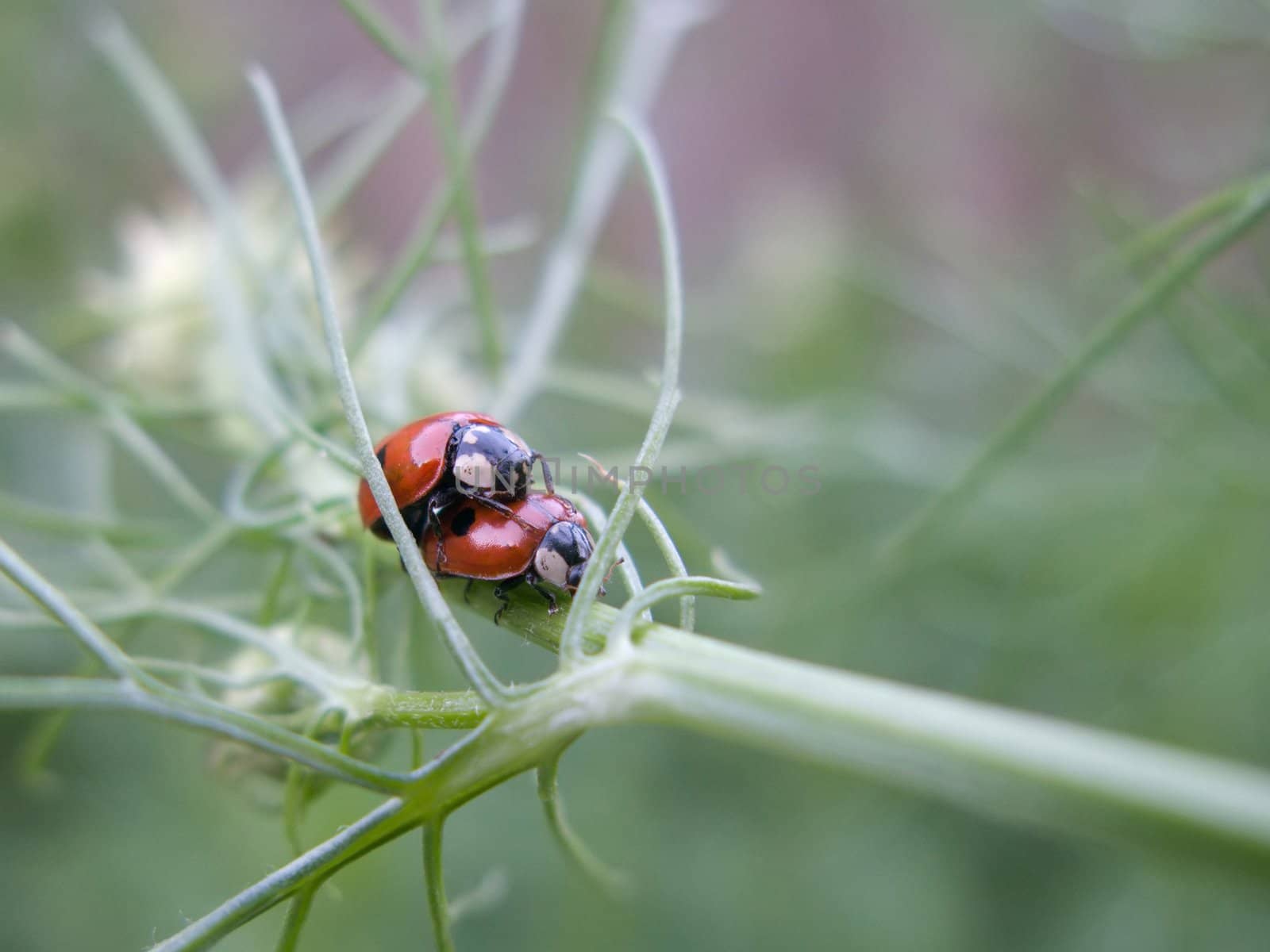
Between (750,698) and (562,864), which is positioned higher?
(562,864)

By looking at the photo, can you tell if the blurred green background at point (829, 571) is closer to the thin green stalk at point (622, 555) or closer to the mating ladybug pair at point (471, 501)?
the mating ladybug pair at point (471, 501)

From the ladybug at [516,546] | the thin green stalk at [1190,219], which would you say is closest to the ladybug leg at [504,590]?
the ladybug at [516,546]

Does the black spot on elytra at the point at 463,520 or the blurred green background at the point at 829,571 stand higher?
the blurred green background at the point at 829,571

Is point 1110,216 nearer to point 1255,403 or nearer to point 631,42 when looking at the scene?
point 1255,403

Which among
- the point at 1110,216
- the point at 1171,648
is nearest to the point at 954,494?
the point at 1110,216

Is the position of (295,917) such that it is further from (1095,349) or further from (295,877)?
(1095,349)

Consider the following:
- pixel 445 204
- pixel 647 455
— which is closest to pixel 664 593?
pixel 647 455

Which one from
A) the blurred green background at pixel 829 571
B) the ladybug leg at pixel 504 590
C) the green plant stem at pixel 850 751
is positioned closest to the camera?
the green plant stem at pixel 850 751
